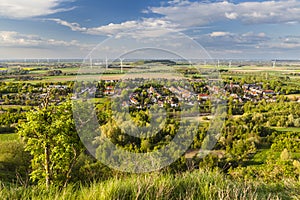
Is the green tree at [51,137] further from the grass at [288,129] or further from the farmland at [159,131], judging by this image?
the grass at [288,129]

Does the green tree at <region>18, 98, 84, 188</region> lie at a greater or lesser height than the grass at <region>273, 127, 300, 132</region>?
greater

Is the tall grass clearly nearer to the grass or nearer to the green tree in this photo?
the green tree

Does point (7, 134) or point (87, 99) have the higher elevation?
point (87, 99)

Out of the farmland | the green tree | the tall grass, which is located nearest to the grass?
the farmland

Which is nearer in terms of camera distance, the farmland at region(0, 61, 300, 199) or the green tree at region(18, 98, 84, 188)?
the farmland at region(0, 61, 300, 199)

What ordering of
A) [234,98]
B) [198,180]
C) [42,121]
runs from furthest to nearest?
1. [234,98]
2. [42,121]
3. [198,180]

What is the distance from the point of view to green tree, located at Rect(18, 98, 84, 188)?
31.1 feet

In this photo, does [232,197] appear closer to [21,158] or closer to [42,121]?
[42,121]

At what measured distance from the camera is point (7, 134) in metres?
39.3

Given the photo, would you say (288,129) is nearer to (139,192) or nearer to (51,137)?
(51,137)

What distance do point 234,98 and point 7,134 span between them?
159ft

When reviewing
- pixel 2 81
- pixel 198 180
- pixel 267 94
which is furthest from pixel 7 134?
pixel 267 94

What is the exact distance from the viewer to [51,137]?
968cm

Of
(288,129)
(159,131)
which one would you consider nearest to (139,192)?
(159,131)
